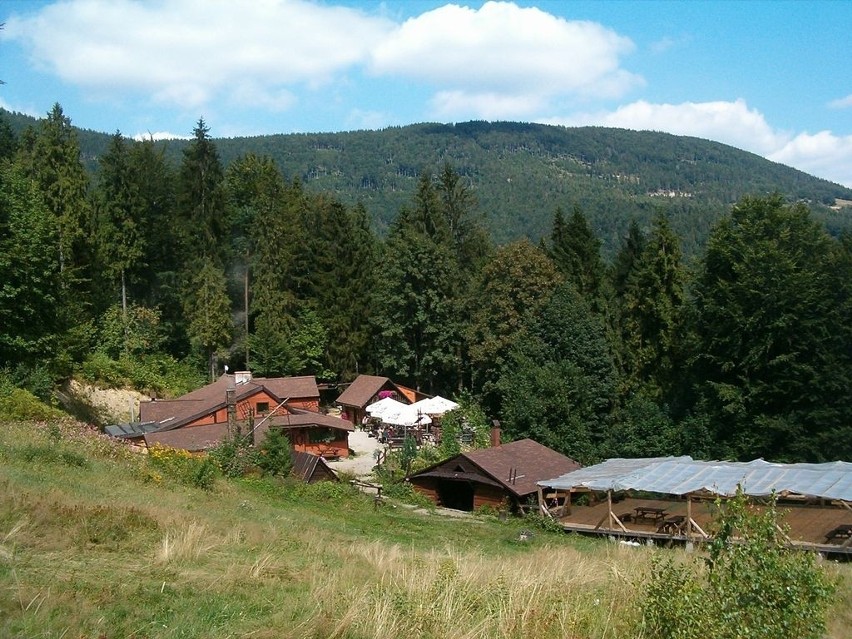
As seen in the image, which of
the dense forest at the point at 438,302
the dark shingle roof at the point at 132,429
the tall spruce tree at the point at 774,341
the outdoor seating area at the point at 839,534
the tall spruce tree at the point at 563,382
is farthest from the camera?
the tall spruce tree at the point at 563,382

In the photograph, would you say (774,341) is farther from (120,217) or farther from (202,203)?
(120,217)

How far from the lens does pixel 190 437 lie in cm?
3231

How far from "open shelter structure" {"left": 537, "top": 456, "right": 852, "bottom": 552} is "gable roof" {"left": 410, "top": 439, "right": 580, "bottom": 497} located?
4.35 feet

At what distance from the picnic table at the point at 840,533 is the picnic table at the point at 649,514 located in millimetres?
4746

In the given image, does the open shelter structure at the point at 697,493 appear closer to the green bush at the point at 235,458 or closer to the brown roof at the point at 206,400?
the green bush at the point at 235,458

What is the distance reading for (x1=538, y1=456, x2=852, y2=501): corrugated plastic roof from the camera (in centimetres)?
2135

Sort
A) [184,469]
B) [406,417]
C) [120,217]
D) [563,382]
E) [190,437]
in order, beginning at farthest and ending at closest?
[120,217]
[406,417]
[563,382]
[190,437]
[184,469]

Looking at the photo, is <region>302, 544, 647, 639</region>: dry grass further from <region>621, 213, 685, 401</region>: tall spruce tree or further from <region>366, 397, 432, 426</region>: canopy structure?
<region>621, 213, 685, 401</region>: tall spruce tree

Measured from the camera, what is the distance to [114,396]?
42.2 meters

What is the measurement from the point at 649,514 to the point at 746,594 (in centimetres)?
1877

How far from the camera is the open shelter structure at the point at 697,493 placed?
20844 millimetres

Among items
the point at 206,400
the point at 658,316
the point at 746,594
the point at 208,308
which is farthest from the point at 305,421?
the point at 746,594

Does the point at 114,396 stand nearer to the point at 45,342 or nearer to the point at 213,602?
the point at 45,342

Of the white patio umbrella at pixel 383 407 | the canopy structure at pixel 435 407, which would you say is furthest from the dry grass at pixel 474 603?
the white patio umbrella at pixel 383 407
